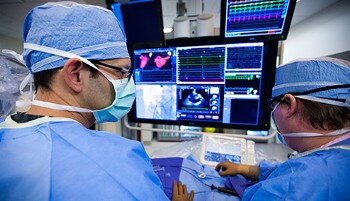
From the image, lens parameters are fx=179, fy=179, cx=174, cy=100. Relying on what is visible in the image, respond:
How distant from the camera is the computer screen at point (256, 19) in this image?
97cm

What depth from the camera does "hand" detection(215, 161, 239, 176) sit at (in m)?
1.01

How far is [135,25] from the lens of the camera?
1.19m

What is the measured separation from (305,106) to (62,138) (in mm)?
818

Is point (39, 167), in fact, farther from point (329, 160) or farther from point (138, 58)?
point (138, 58)

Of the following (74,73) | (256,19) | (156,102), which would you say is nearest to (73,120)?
(74,73)

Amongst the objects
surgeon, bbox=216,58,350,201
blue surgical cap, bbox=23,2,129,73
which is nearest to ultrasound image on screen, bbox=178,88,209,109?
surgeon, bbox=216,58,350,201

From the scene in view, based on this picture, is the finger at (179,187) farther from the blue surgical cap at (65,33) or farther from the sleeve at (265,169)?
the blue surgical cap at (65,33)

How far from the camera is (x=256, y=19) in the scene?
1.03 m

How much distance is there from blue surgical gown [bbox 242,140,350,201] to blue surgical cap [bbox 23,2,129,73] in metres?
0.68

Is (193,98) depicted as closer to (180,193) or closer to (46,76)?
(180,193)

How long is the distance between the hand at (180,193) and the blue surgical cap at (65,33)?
0.66 metres

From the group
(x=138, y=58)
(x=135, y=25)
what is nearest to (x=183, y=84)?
(x=138, y=58)

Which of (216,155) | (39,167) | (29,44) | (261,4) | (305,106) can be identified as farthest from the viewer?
(216,155)

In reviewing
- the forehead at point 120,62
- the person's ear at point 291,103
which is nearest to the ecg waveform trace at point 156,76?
the forehead at point 120,62
